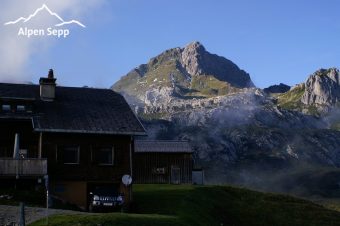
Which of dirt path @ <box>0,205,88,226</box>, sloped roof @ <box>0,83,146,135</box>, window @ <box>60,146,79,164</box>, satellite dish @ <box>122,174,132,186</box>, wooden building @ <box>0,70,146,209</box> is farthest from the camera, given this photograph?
sloped roof @ <box>0,83,146,135</box>

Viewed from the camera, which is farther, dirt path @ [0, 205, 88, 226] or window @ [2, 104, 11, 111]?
window @ [2, 104, 11, 111]

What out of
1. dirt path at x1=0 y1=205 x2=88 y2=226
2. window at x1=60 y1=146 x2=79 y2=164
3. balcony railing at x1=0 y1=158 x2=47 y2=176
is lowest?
dirt path at x1=0 y1=205 x2=88 y2=226

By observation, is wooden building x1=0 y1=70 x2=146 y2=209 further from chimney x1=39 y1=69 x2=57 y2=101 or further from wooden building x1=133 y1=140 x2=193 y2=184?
wooden building x1=133 y1=140 x2=193 y2=184

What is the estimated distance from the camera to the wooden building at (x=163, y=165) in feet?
251

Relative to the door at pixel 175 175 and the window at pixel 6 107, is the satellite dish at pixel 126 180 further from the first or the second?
the door at pixel 175 175

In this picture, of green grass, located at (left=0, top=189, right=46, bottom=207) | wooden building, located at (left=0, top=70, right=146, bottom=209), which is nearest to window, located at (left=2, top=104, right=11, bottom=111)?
wooden building, located at (left=0, top=70, right=146, bottom=209)

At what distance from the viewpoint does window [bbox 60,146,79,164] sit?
51.9m

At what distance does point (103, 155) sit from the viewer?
174 ft

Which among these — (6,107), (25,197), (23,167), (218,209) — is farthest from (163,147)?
(25,197)

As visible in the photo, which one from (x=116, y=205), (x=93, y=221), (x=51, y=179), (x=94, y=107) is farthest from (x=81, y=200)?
(x=93, y=221)

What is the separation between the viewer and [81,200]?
51.2 meters

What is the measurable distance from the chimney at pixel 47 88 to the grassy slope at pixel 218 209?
12.9 meters

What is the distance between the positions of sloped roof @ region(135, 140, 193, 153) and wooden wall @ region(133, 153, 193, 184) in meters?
0.55

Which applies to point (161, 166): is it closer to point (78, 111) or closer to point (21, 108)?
point (78, 111)
